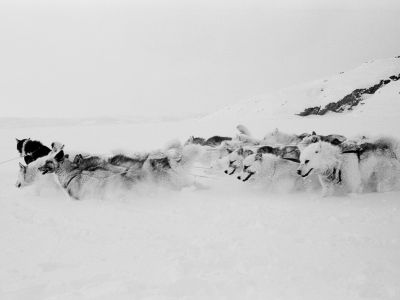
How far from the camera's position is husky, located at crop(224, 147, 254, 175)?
6.14 meters

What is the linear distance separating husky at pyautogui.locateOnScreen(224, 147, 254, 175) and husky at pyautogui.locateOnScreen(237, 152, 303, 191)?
1.98 ft

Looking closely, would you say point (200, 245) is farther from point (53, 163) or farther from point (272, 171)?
point (53, 163)

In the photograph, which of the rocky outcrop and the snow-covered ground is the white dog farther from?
the rocky outcrop

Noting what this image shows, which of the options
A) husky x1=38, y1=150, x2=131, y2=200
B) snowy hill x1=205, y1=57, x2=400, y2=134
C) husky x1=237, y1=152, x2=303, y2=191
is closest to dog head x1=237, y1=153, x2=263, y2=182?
husky x1=237, y1=152, x2=303, y2=191

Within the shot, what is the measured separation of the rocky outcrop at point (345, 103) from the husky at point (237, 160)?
34.1 feet

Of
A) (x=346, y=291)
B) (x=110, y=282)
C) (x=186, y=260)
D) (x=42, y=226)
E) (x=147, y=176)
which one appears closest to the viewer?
(x=346, y=291)

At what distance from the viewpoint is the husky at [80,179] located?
17.4ft

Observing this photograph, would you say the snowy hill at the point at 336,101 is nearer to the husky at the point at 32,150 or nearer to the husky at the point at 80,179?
the husky at the point at 80,179

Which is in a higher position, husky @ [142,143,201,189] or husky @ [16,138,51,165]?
husky @ [16,138,51,165]

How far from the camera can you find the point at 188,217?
14.2 ft

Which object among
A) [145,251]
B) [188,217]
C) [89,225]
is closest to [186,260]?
[145,251]

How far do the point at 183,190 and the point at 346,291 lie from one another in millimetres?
3316

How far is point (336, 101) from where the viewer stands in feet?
54.1

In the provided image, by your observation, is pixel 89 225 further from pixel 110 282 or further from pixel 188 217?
pixel 110 282
